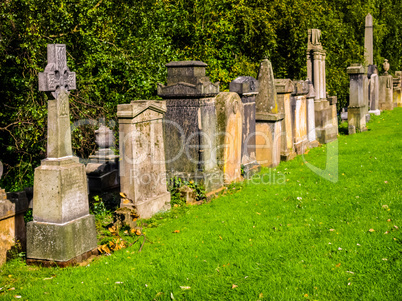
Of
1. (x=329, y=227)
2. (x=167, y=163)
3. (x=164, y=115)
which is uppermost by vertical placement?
(x=164, y=115)

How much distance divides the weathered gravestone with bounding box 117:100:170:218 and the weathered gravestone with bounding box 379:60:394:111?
18.5 meters

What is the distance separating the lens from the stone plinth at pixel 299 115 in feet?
42.3

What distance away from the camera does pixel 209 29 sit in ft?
57.5

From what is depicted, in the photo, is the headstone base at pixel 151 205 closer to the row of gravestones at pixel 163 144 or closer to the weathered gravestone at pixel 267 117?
the row of gravestones at pixel 163 144

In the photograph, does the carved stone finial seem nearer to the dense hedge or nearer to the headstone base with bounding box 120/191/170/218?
the headstone base with bounding box 120/191/170/218

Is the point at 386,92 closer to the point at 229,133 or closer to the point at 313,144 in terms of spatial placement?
the point at 313,144

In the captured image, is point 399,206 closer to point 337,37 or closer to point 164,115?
point 164,115

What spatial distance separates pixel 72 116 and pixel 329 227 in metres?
6.71

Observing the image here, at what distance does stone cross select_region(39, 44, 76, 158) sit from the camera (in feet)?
19.6

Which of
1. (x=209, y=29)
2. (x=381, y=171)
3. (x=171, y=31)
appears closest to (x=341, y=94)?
(x=209, y=29)

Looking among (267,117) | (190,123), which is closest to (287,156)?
(267,117)

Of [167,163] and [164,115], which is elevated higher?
[164,115]

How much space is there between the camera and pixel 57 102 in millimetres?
6027

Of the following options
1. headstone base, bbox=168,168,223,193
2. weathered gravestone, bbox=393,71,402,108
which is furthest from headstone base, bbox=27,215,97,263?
weathered gravestone, bbox=393,71,402,108
